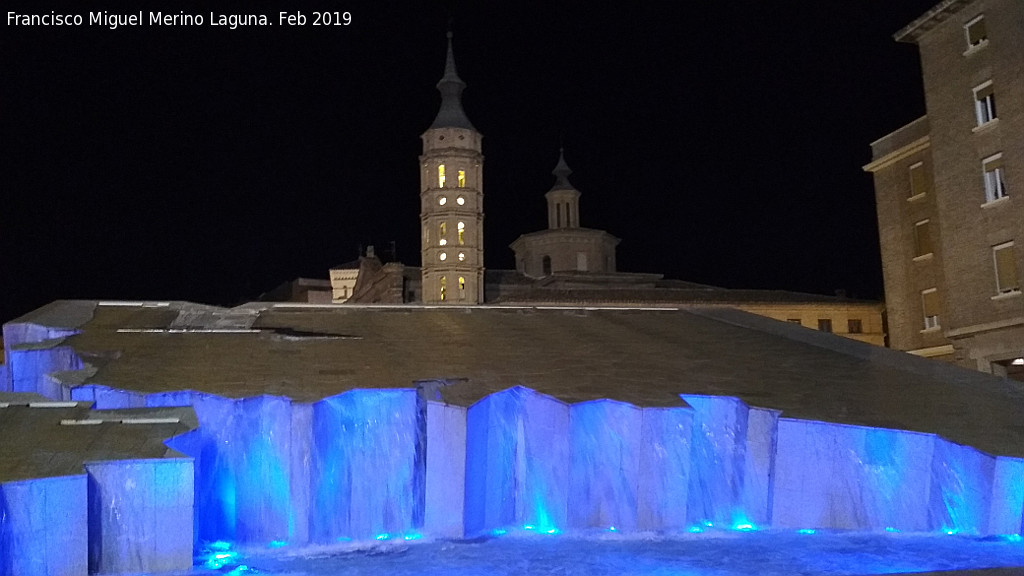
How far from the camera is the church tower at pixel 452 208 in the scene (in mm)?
51875

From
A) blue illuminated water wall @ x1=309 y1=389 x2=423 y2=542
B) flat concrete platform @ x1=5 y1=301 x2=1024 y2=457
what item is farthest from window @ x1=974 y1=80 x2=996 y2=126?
blue illuminated water wall @ x1=309 y1=389 x2=423 y2=542

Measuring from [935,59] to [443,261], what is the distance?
31603 millimetres

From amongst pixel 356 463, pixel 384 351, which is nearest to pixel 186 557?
pixel 356 463

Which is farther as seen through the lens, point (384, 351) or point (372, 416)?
point (384, 351)

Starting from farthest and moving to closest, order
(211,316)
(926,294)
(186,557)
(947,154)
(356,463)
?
(926,294)
(947,154)
(211,316)
(356,463)
(186,557)

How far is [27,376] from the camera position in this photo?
42.3 feet

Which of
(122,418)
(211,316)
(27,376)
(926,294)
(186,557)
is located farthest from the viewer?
(926,294)

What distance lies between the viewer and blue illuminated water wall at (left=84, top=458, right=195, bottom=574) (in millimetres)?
8555

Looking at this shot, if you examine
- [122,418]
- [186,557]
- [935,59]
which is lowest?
[186,557]

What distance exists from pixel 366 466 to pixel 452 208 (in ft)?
139

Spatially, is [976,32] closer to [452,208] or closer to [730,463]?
[730,463]

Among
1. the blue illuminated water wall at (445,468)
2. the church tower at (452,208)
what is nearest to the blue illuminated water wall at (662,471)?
the blue illuminated water wall at (445,468)

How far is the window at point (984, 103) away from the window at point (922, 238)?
5261 mm

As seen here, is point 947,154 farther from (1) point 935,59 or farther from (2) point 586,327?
(2) point 586,327
